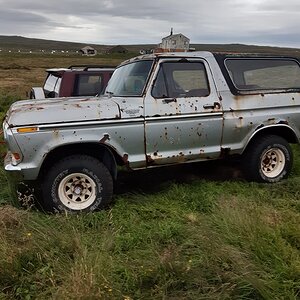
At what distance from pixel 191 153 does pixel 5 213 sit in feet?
8.01

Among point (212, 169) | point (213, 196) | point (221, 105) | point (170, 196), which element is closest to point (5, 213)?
point (170, 196)

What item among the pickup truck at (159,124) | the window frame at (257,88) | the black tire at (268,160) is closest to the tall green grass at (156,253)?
the pickup truck at (159,124)

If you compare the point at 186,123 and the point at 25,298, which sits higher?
the point at 186,123

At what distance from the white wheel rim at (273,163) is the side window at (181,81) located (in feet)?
4.74

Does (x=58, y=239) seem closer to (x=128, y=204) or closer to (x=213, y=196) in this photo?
(x=128, y=204)

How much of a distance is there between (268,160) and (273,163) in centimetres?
11

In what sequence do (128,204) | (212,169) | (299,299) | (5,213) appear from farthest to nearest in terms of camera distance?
(212,169) < (128,204) < (5,213) < (299,299)

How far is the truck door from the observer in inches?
206

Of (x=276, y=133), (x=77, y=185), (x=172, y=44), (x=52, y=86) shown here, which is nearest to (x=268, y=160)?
(x=276, y=133)

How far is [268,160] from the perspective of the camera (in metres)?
6.27

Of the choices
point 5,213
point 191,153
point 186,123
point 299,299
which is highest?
point 186,123

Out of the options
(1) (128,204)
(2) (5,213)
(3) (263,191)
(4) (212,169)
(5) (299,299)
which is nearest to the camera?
(5) (299,299)

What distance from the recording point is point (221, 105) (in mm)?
5613

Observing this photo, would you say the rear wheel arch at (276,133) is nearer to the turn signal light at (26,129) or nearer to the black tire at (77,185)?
the black tire at (77,185)
